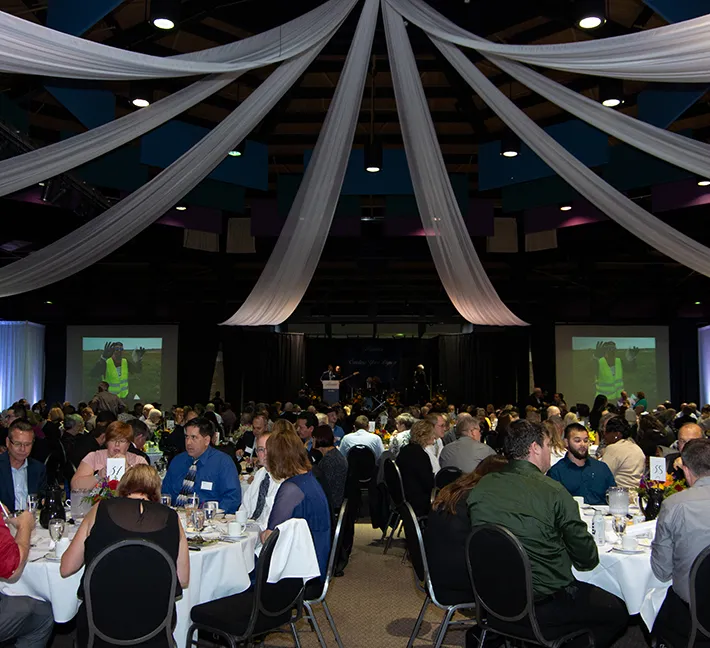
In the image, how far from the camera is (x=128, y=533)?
2936 mm

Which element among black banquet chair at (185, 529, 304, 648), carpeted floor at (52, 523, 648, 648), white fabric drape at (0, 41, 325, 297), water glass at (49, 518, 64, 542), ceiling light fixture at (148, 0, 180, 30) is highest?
ceiling light fixture at (148, 0, 180, 30)

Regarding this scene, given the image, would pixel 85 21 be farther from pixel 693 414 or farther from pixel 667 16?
pixel 693 414

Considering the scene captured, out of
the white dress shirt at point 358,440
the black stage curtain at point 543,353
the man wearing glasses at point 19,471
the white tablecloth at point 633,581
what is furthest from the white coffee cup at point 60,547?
the black stage curtain at point 543,353

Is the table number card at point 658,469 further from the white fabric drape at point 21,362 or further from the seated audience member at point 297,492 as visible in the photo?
the white fabric drape at point 21,362

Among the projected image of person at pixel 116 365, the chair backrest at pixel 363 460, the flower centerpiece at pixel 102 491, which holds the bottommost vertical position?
the chair backrest at pixel 363 460

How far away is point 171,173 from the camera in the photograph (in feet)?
17.6

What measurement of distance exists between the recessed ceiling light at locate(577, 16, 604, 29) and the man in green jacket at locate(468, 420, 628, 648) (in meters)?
2.43

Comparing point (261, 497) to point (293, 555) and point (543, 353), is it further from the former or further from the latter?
point (543, 353)

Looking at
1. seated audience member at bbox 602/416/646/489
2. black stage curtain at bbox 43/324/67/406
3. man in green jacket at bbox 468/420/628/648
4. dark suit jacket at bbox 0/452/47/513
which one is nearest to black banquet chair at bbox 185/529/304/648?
man in green jacket at bbox 468/420/628/648

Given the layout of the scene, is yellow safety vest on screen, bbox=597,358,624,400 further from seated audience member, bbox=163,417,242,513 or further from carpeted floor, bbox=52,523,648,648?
seated audience member, bbox=163,417,242,513

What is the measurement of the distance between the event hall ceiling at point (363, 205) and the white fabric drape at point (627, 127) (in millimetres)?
379

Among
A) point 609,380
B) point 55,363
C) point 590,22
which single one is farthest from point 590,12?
point 55,363

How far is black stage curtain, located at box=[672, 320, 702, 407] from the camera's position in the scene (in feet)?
60.4

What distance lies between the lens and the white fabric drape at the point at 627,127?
14.7 ft
